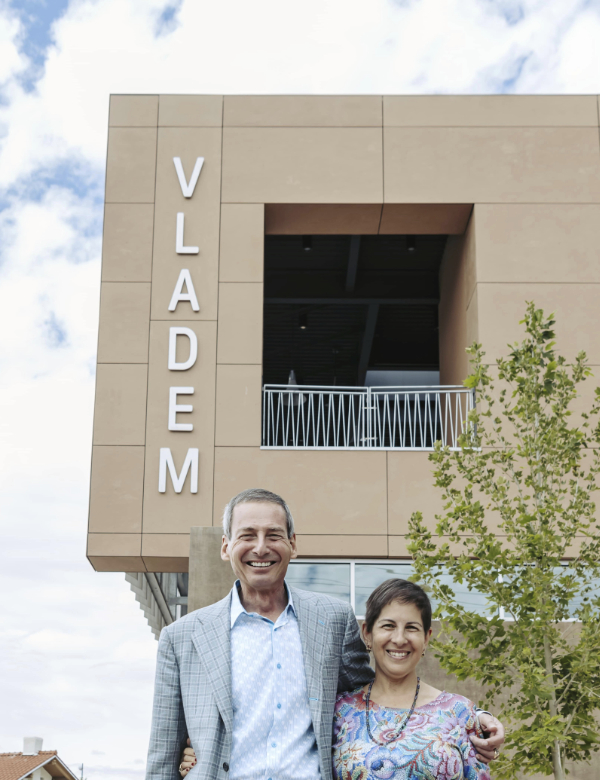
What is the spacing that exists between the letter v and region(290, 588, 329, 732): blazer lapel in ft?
33.6

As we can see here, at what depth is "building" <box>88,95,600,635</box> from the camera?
12.1m

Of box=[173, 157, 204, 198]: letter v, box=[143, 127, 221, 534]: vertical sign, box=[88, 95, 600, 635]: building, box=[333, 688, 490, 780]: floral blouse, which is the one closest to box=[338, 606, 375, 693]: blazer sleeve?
box=[333, 688, 490, 780]: floral blouse

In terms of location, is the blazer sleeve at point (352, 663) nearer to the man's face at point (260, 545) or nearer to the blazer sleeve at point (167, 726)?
the man's face at point (260, 545)

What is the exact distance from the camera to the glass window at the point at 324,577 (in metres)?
12.0

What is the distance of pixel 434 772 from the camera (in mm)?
3326

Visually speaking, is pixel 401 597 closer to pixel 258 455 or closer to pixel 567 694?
pixel 567 694

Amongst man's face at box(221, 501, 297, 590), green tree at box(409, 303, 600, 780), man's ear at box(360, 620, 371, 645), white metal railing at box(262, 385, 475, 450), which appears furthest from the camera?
white metal railing at box(262, 385, 475, 450)

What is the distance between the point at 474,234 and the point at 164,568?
610cm

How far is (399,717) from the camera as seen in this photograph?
11.3ft

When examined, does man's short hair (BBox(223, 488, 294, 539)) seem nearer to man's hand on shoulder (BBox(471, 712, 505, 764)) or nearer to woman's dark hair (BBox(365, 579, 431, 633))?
woman's dark hair (BBox(365, 579, 431, 633))

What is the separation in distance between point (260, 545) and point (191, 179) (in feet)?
34.3

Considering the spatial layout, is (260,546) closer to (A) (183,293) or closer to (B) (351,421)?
(A) (183,293)

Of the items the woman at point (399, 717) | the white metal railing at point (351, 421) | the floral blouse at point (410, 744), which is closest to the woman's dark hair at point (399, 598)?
the woman at point (399, 717)

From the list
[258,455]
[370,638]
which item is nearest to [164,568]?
[258,455]
